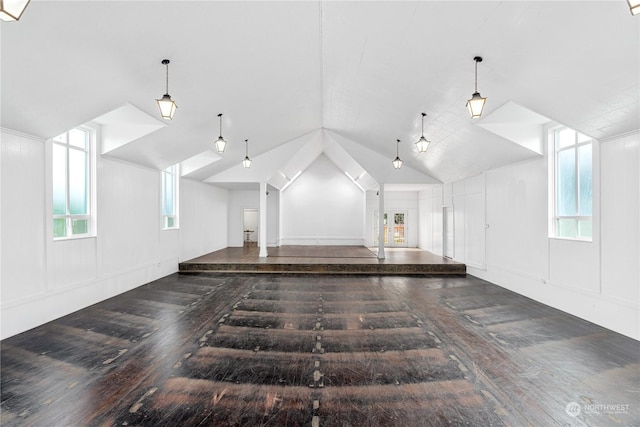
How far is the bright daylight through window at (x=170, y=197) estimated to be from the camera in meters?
8.67

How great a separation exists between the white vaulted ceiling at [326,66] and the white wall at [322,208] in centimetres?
718

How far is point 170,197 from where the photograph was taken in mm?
9047

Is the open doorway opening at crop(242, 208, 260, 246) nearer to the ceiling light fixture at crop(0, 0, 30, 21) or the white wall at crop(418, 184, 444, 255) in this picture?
the white wall at crop(418, 184, 444, 255)

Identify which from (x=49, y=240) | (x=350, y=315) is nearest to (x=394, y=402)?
(x=350, y=315)

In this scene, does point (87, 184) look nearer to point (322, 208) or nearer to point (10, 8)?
point (10, 8)

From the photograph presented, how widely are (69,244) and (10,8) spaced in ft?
15.7

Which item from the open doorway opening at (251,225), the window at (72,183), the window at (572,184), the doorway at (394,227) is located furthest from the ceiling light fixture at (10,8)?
the open doorway opening at (251,225)

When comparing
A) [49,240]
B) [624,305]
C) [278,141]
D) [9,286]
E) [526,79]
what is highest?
[278,141]

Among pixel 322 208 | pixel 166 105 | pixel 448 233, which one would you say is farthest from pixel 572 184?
pixel 322 208

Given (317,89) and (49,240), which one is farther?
(317,89)

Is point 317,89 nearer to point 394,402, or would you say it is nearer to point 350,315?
point 350,315

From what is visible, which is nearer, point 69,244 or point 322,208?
point 69,244

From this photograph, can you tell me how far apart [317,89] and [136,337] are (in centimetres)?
560

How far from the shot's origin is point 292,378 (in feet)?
10.3
